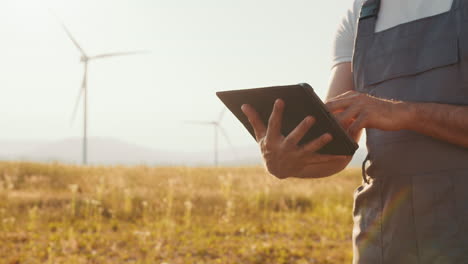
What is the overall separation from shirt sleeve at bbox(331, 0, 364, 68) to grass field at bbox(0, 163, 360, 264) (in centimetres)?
418

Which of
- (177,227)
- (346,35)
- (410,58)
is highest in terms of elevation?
(346,35)

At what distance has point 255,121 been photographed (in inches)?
61.8

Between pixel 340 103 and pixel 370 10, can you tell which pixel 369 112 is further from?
pixel 370 10

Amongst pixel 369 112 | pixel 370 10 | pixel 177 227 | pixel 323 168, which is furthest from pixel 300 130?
pixel 177 227

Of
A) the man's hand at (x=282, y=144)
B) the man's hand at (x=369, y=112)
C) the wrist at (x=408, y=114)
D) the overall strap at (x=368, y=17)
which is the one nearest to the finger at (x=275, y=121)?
the man's hand at (x=282, y=144)

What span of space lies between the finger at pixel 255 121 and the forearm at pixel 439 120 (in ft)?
1.49

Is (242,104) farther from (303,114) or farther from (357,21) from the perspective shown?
(357,21)

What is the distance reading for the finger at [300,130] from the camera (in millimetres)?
1375

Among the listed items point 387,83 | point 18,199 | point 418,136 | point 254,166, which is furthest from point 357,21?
point 254,166

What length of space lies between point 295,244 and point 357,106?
543 cm

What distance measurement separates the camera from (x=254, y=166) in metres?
20.5

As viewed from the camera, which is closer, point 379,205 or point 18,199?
point 379,205

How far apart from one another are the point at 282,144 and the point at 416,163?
42cm

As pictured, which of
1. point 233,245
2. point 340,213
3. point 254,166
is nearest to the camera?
point 233,245
